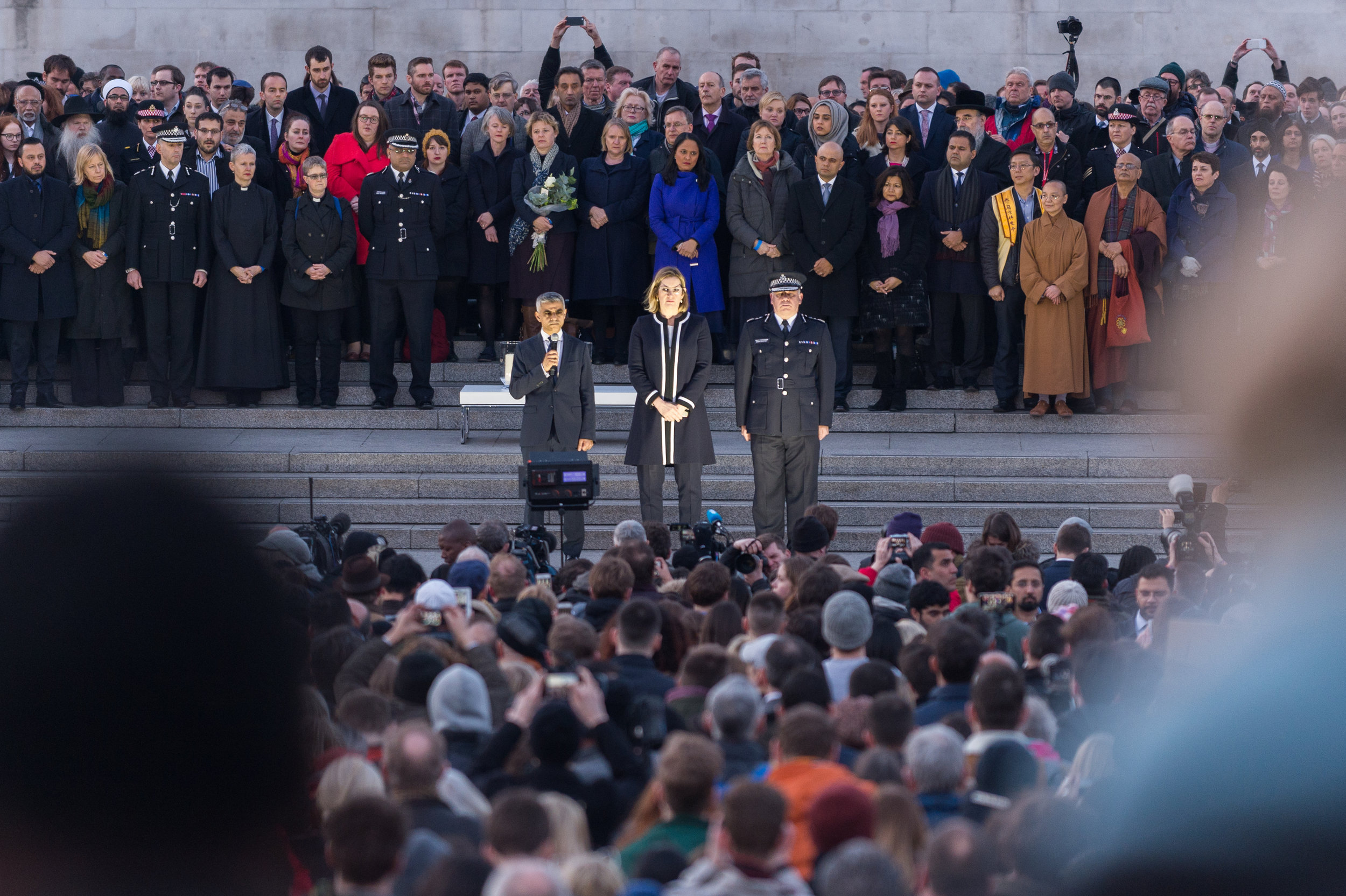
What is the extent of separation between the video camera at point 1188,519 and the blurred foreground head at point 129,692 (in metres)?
5.31

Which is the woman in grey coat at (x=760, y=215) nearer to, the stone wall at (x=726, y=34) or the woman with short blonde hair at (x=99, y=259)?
the woman with short blonde hair at (x=99, y=259)

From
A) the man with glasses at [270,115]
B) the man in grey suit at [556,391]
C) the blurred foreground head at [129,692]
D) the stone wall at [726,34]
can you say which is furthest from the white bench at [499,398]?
the blurred foreground head at [129,692]

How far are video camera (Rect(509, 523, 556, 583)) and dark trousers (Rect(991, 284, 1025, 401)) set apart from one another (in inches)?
196

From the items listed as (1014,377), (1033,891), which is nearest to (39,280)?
(1014,377)

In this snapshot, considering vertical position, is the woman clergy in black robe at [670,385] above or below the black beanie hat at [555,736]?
above

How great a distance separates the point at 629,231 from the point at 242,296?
3.01m

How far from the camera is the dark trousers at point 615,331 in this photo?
1384cm

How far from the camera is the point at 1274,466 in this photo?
34.4 feet

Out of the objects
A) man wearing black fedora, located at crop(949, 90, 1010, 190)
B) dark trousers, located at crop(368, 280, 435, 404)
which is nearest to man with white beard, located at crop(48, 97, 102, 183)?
dark trousers, located at crop(368, 280, 435, 404)

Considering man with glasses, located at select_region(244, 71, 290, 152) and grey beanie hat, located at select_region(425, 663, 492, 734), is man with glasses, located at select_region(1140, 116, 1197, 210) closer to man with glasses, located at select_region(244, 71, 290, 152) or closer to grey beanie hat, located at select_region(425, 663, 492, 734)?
man with glasses, located at select_region(244, 71, 290, 152)

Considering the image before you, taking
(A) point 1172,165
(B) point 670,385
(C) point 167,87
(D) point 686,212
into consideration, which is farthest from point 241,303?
(A) point 1172,165

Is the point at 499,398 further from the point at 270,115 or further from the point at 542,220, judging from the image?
the point at 270,115

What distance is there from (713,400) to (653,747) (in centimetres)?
842

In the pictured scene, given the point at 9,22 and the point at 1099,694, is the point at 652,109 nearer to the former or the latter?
the point at 9,22
